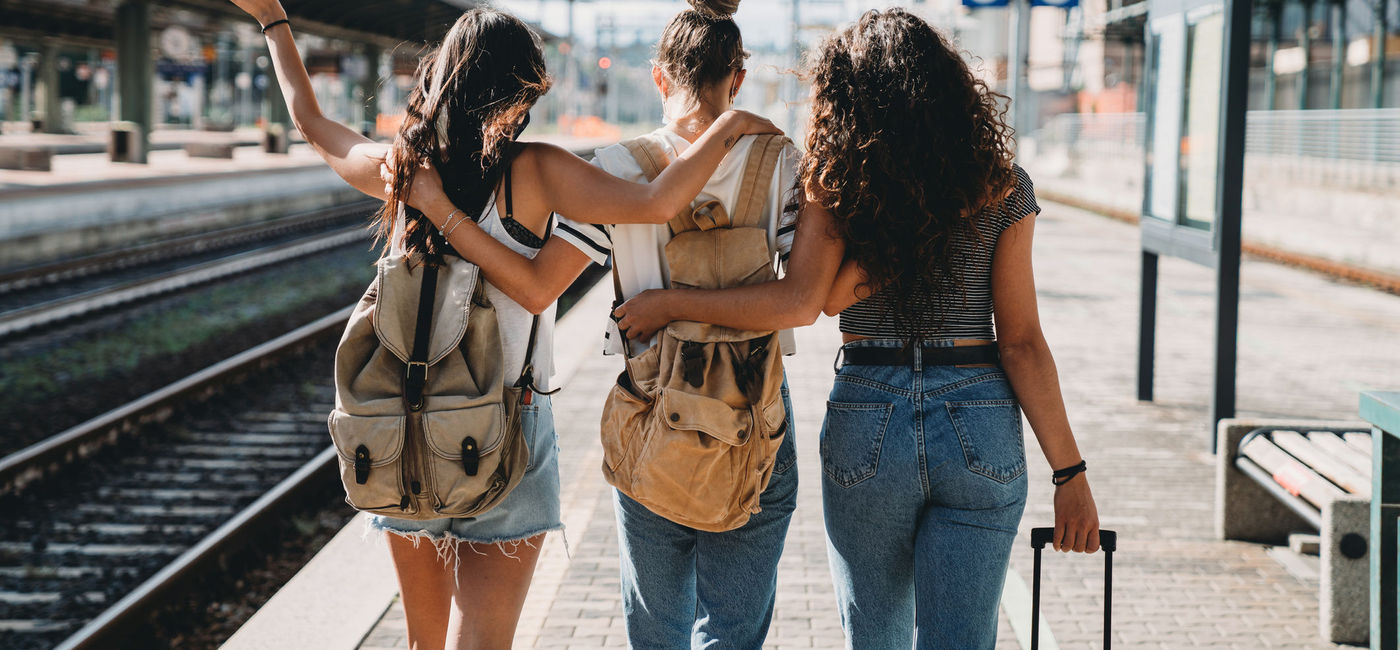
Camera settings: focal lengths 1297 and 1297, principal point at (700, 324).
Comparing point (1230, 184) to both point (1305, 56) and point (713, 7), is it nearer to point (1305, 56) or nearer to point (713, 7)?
point (713, 7)

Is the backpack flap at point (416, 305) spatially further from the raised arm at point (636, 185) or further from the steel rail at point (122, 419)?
the steel rail at point (122, 419)

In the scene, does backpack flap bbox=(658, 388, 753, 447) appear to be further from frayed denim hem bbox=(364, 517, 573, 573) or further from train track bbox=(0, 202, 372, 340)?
train track bbox=(0, 202, 372, 340)

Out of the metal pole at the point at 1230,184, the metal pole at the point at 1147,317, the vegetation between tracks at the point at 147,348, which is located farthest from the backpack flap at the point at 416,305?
the vegetation between tracks at the point at 147,348

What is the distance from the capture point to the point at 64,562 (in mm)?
5598

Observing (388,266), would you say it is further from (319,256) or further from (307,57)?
(307,57)

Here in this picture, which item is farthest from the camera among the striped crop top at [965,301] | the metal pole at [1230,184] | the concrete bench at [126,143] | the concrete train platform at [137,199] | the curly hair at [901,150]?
the concrete bench at [126,143]

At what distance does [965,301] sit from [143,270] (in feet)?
49.8

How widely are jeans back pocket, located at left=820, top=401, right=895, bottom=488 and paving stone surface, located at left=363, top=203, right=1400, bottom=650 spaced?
1.69 meters

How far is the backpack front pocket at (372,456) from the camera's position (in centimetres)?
237

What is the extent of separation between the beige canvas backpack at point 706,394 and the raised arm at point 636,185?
67 mm

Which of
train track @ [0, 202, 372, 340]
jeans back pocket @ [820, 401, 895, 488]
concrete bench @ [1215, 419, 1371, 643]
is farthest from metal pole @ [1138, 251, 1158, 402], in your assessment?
train track @ [0, 202, 372, 340]

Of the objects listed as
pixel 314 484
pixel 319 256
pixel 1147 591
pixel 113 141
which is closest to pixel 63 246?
pixel 319 256

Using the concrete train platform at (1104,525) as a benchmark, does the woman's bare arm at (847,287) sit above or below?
above

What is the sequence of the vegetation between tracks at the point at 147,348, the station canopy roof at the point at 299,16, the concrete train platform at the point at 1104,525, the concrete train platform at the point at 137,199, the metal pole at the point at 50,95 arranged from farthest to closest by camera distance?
the metal pole at the point at 50,95 → the station canopy roof at the point at 299,16 → the concrete train platform at the point at 137,199 → the vegetation between tracks at the point at 147,348 → the concrete train platform at the point at 1104,525
